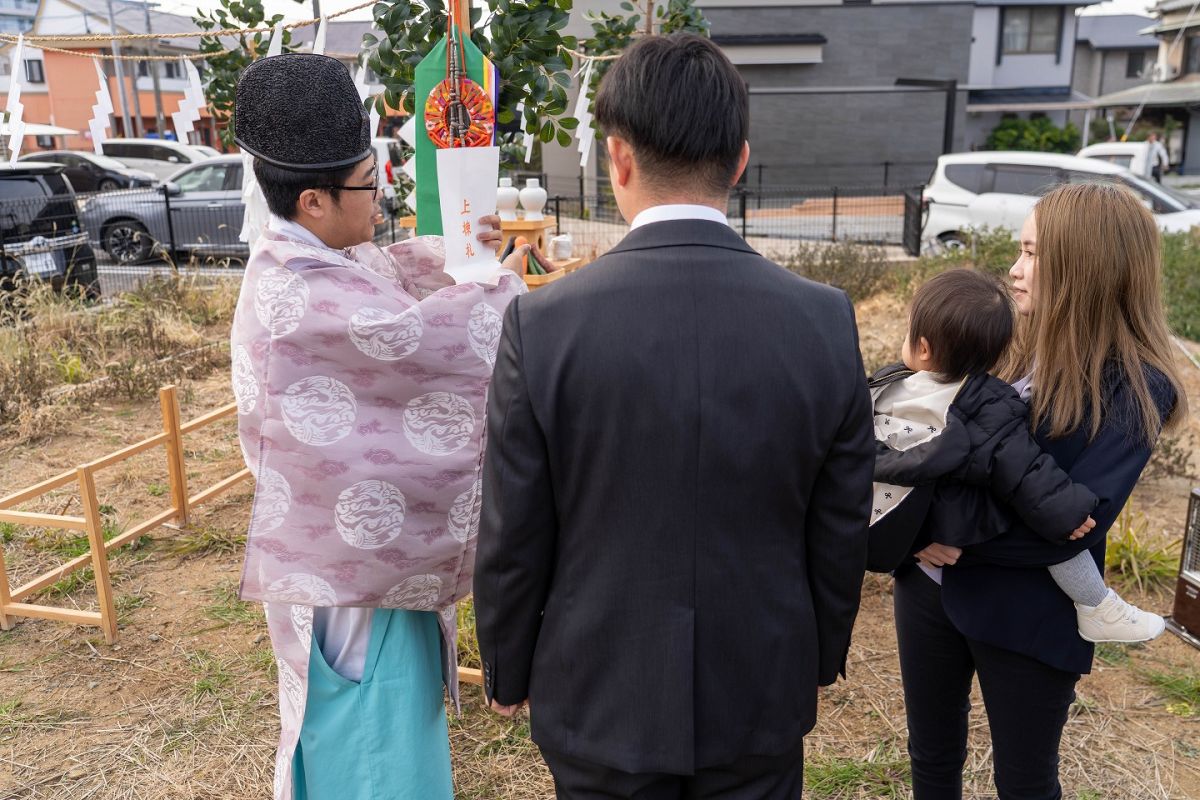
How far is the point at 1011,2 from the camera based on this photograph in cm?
2430

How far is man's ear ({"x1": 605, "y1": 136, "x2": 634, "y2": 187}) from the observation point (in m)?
1.30

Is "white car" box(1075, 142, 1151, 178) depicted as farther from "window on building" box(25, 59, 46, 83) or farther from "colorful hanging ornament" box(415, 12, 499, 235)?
"window on building" box(25, 59, 46, 83)

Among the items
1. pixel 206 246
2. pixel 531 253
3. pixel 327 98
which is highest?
pixel 327 98

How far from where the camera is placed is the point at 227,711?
299 cm

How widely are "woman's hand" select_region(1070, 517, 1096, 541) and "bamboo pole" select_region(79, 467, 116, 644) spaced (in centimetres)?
305

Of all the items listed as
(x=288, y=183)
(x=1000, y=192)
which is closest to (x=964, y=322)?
(x=288, y=183)

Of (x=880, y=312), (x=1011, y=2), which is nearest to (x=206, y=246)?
(x=880, y=312)

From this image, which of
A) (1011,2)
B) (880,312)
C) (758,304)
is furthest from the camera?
(1011,2)

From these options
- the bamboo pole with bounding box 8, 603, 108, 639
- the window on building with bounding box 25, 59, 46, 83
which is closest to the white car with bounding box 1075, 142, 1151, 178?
the bamboo pole with bounding box 8, 603, 108, 639

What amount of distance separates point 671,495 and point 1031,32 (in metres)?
28.3

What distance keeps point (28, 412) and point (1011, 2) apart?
2547 centimetres

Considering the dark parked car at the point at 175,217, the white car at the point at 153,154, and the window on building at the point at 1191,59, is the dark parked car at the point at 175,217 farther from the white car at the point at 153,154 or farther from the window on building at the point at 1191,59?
the window on building at the point at 1191,59

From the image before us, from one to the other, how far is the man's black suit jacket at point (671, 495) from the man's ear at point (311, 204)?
632 mm

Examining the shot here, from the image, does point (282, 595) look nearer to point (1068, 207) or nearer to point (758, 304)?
point (758, 304)
